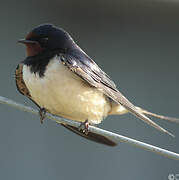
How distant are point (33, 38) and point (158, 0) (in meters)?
1.08

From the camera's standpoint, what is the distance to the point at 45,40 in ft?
7.54

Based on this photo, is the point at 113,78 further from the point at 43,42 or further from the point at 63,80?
the point at 63,80

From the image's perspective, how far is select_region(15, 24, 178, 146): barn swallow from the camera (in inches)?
84.1

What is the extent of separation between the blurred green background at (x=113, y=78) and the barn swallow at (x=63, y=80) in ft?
3.19

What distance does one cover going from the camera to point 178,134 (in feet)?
11.2

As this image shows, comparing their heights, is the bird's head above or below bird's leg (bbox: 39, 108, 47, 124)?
above

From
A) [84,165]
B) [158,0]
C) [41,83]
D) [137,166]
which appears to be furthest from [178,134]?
[41,83]

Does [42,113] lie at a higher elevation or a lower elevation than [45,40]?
lower

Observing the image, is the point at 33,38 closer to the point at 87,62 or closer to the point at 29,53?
the point at 29,53

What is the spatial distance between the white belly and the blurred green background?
1.11m

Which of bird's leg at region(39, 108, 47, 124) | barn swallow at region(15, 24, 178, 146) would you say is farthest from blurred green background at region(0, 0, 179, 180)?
bird's leg at region(39, 108, 47, 124)

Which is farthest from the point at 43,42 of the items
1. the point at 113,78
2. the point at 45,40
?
the point at 113,78

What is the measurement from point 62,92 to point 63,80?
5 centimetres

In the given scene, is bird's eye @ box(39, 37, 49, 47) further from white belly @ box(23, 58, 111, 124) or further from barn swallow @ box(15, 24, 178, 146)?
white belly @ box(23, 58, 111, 124)
